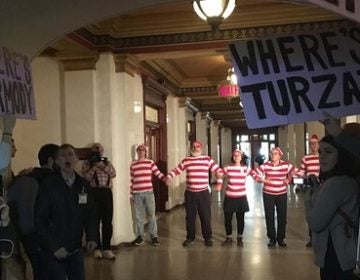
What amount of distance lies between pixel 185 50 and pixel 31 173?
400cm

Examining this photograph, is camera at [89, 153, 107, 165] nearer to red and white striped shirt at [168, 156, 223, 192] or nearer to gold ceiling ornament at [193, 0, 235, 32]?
red and white striped shirt at [168, 156, 223, 192]

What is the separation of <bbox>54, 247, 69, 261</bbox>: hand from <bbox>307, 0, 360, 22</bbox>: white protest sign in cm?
224

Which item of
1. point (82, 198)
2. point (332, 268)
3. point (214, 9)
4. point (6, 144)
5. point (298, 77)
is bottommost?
point (332, 268)

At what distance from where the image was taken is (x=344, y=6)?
2.38 meters

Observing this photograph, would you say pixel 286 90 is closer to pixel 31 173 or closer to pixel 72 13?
pixel 72 13

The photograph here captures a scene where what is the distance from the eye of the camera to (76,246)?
350 cm

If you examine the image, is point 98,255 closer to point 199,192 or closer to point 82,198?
point 199,192

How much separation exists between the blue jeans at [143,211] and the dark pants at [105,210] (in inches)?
35.8

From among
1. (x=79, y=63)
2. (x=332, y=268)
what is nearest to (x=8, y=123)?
(x=332, y=268)

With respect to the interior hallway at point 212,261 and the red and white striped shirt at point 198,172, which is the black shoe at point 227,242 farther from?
the red and white striped shirt at point 198,172

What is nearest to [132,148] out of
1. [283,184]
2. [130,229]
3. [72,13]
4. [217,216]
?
[130,229]

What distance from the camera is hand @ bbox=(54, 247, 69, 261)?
332 cm

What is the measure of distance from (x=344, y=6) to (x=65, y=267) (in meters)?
2.49

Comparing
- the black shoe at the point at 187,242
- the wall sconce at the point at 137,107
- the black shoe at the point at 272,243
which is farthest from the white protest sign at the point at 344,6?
the wall sconce at the point at 137,107
